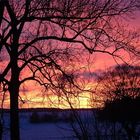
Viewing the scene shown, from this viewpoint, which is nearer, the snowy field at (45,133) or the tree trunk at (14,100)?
the tree trunk at (14,100)

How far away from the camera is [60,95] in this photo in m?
19.3

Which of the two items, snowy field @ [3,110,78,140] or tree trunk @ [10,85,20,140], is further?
snowy field @ [3,110,78,140]

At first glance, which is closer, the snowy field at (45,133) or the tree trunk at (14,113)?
the tree trunk at (14,113)

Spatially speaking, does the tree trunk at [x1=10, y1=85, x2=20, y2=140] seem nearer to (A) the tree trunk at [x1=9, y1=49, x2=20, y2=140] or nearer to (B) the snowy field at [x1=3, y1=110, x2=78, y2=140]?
(A) the tree trunk at [x1=9, y1=49, x2=20, y2=140]

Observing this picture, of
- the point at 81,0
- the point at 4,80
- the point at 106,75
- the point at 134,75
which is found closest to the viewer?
the point at 81,0

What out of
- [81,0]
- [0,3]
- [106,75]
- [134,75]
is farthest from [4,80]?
[134,75]

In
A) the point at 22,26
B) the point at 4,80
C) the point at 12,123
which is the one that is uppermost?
the point at 22,26

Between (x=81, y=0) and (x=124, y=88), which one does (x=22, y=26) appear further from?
(x=124, y=88)

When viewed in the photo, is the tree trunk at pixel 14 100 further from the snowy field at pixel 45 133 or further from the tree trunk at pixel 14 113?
the snowy field at pixel 45 133

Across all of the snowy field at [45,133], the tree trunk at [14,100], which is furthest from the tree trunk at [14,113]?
the snowy field at [45,133]

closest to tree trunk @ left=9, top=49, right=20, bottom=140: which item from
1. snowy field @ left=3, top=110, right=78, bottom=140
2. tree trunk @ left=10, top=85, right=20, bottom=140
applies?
tree trunk @ left=10, top=85, right=20, bottom=140

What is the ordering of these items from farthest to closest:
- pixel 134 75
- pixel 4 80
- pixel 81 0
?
pixel 134 75 → pixel 4 80 → pixel 81 0

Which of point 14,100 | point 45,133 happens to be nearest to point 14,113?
point 14,100

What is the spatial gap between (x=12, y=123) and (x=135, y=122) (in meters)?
26.8
